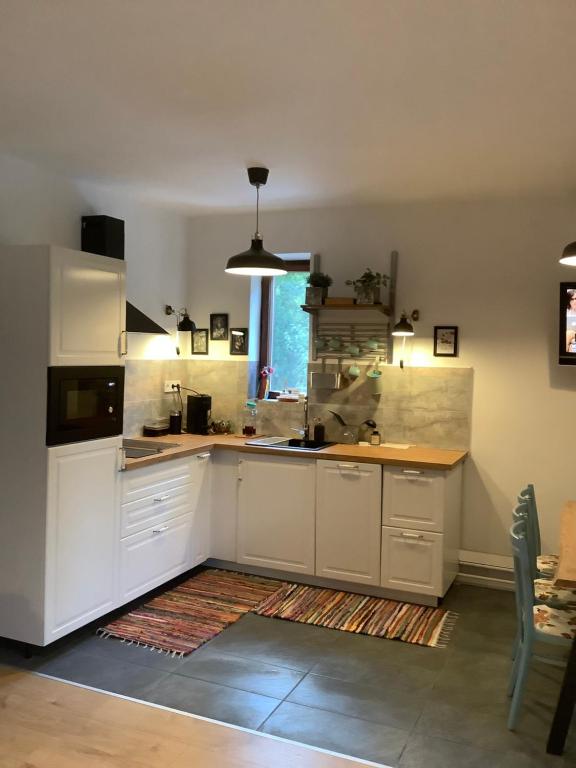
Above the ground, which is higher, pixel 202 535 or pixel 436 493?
pixel 436 493

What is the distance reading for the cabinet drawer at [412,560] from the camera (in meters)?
3.96

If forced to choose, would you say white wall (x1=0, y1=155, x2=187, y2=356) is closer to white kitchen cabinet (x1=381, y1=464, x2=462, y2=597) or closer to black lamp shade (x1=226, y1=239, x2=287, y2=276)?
black lamp shade (x1=226, y1=239, x2=287, y2=276)

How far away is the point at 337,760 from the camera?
8.12 ft

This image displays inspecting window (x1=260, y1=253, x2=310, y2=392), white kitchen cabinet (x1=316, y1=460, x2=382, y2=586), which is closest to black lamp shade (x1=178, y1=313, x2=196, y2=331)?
window (x1=260, y1=253, x2=310, y2=392)

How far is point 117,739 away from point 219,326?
124 inches

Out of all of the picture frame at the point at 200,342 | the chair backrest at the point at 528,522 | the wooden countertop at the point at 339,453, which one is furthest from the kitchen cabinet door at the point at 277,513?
the chair backrest at the point at 528,522

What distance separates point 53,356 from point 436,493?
226 cm

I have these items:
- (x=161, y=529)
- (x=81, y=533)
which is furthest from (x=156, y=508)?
(x=81, y=533)

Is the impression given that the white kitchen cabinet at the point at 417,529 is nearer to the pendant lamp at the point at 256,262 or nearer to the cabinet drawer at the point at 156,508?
the cabinet drawer at the point at 156,508

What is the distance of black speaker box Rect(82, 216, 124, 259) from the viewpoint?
4.04 m

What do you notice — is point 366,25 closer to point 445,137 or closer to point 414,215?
point 445,137

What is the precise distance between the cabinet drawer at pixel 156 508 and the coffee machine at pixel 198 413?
2.31ft

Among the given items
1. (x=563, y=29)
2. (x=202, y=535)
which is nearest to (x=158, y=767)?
(x=202, y=535)

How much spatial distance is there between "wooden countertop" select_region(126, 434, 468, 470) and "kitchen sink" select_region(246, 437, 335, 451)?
63 mm
